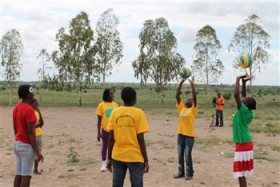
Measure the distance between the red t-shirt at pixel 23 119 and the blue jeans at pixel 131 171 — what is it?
139 centimetres

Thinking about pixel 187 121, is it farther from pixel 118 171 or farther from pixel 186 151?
pixel 118 171

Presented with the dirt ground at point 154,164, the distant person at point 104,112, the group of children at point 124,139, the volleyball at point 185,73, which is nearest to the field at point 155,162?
the dirt ground at point 154,164

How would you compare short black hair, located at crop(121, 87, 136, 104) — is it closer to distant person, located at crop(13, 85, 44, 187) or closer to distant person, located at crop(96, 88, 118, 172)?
distant person, located at crop(13, 85, 44, 187)

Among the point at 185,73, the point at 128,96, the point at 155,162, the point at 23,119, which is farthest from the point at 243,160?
the point at 155,162

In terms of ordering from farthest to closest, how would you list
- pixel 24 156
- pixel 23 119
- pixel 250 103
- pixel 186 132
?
pixel 186 132 → pixel 250 103 → pixel 24 156 → pixel 23 119

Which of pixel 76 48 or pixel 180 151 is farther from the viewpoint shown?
pixel 76 48

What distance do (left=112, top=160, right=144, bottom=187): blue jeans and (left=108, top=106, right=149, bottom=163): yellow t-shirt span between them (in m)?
0.07

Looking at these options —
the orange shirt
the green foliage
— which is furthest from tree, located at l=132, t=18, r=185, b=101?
the orange shirt

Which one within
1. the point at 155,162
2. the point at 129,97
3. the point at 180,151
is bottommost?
the point at 155,162

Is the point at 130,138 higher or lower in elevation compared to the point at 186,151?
higher

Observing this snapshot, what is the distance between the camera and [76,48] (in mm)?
38125

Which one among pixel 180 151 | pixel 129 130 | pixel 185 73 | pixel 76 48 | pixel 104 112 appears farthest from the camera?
pixel 76 48

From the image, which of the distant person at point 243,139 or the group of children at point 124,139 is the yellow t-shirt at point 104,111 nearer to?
the group of children at point 124,139

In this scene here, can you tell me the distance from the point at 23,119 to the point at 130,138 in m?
1.64
